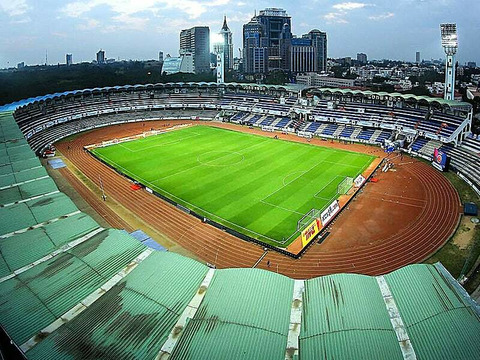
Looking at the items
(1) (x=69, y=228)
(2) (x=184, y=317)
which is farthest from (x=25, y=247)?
(2) (x=184, y=317)

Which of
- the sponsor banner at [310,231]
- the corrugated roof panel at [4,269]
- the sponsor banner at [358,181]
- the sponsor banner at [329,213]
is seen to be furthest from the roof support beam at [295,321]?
the sponsor banner at [358,181]

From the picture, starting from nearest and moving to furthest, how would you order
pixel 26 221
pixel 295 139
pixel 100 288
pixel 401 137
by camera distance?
pixel 100 288 < pixel 26 221 < pixel 401 137 < pixel 295 139

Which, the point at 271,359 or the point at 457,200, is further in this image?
the point at 457,200

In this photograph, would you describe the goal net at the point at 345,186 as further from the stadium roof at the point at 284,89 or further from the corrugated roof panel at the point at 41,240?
the stadium roof at the point at 284,89

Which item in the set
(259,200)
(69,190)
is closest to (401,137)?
(259,200)

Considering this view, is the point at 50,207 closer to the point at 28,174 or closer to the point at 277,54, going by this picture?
the point at 28,174

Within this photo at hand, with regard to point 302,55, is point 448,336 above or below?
below

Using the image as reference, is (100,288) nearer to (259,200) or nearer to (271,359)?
(271,359)

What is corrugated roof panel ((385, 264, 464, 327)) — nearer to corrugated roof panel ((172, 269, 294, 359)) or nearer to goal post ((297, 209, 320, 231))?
corrugated roof panel ((172, 269, 294, 359))
